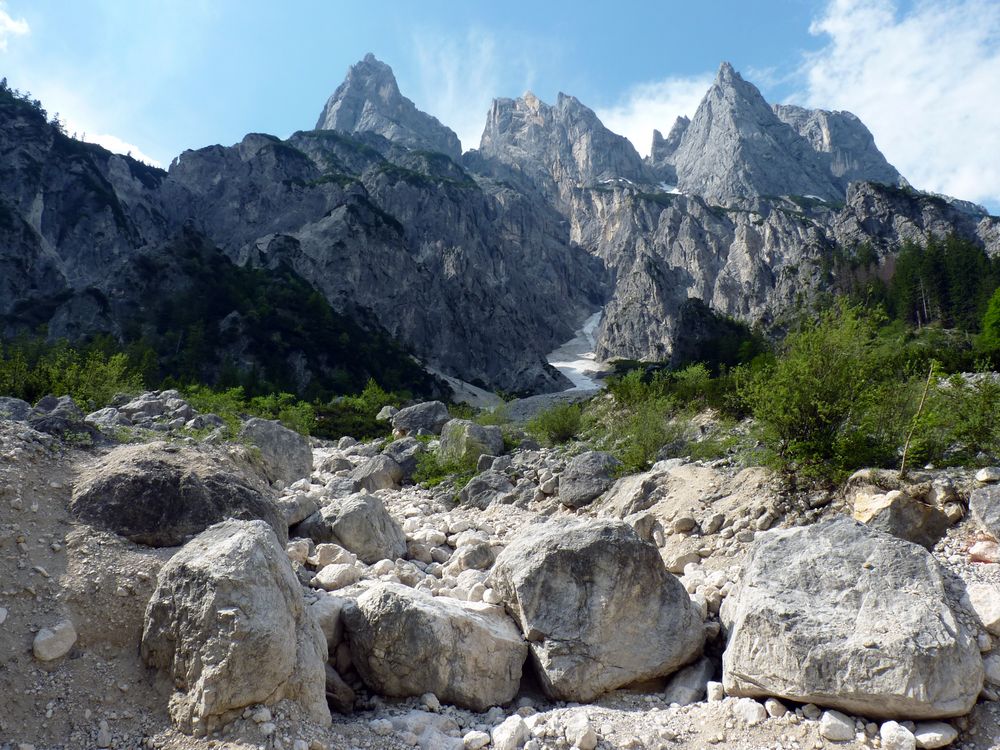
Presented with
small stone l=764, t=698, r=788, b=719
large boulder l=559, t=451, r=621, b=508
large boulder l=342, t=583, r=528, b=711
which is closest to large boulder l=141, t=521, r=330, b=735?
large boulder l=342, t=583, r=528, b=711

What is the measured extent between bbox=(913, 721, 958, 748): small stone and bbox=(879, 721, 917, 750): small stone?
68 mm

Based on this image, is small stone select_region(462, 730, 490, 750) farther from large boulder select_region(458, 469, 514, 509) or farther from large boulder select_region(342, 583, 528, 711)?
large boulder select_region(458, 469, 514, 509)

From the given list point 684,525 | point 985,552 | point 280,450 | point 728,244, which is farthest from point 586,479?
point 728,244

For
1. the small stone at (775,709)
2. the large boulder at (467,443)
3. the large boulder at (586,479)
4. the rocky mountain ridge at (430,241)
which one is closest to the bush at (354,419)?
the large boulder at (467,443)

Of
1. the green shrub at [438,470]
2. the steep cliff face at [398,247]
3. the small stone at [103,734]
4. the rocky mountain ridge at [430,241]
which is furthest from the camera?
the steep cliff face at [398,247]

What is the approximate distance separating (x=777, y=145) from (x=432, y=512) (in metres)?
215

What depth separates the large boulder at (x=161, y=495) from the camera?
5703 mm

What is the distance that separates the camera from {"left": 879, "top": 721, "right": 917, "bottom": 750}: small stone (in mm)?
4480

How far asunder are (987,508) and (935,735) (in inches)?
131

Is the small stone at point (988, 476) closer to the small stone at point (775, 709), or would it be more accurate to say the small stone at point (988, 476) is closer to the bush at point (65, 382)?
the small stone at point (775, 709)

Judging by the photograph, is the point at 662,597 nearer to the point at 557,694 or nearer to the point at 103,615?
the point at 557,694

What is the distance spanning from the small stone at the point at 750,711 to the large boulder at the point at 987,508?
365cm

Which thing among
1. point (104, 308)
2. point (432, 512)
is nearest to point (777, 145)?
point (104, 308)

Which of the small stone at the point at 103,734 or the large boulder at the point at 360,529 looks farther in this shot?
the large boulder at the point at 360,529
